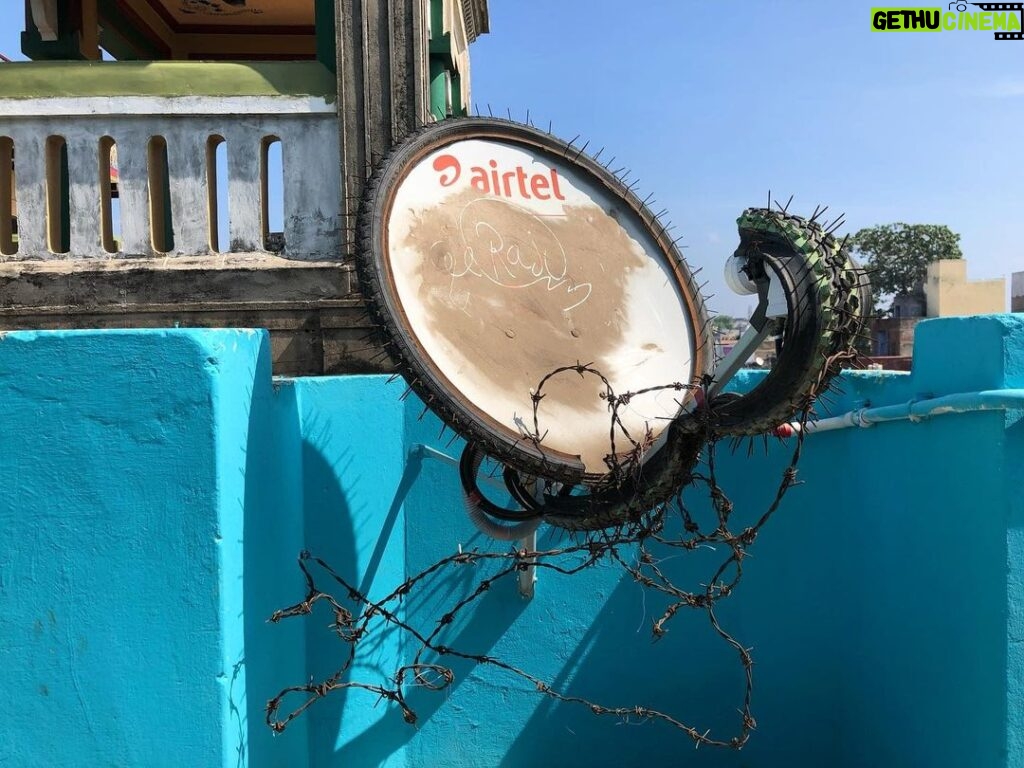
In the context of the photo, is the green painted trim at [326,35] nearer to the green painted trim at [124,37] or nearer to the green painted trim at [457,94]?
the green painted trim at [457,94]

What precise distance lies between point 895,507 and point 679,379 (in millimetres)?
1180

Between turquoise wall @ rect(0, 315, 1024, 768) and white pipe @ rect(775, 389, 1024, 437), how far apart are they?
0.21 ft

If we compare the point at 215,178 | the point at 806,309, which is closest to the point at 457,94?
the point at 215,178

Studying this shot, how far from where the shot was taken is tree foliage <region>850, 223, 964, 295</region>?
118ft

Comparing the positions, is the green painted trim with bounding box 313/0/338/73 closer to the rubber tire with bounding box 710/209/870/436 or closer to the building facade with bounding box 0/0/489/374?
the building facade with bounding box 0/0/489/374

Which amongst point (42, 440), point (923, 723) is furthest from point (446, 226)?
point (923, 723)

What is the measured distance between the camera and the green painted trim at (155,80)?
13.1 ft

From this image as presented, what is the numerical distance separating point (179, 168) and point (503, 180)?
5.69ft

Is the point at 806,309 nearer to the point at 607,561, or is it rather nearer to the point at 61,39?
the point at 607,561

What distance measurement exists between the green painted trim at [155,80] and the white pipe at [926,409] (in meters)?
2.61

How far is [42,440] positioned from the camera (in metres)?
2.64

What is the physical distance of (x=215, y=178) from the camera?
4.12m

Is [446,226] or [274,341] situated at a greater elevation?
[446,226]

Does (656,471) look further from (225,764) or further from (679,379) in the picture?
(225,764)
